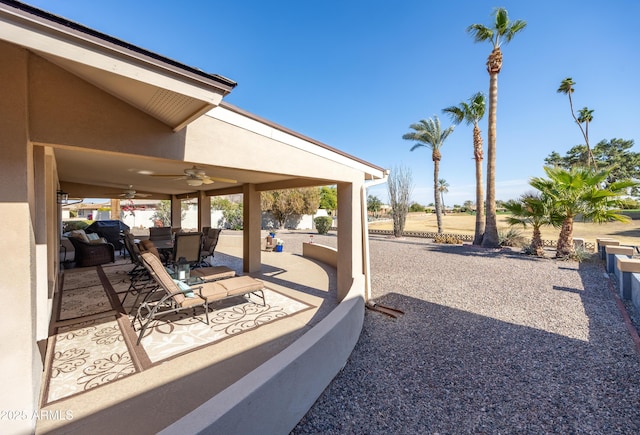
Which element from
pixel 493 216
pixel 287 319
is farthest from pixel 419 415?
pixel 493 216

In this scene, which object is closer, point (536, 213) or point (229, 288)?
point (229, 288)

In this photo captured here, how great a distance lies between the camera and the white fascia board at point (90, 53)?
1.66 meters

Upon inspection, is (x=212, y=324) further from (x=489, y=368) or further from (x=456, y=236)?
(x=456, y=236)

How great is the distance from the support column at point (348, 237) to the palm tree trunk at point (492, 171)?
12.6 m

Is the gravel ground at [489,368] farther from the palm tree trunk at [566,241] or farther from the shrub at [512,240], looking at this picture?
the shrub at [512,240]

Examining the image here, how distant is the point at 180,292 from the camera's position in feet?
16.0

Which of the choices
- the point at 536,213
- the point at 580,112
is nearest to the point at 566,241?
the point at 536,213

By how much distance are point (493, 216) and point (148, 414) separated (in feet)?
58.0

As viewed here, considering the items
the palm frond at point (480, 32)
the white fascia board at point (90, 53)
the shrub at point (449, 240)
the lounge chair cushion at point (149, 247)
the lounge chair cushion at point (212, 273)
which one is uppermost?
the palm frond at point (480, 32)

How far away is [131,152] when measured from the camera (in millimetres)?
3209

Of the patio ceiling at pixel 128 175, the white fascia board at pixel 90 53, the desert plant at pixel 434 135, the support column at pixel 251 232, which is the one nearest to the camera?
the white fascia board at pixel 90 53

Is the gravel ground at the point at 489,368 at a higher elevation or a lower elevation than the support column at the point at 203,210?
lower

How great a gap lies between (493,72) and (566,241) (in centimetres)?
1037

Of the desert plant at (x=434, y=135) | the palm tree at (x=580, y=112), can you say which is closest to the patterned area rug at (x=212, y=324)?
the desert plant at (x=434, y=135)
